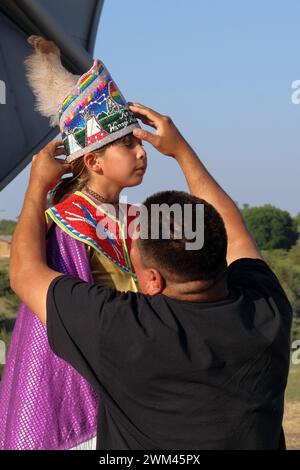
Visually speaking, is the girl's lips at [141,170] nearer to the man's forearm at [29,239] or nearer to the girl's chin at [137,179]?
the girl's chin at [137,179]

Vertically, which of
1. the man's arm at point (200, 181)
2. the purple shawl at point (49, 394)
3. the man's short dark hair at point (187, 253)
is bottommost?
the purple shawl at point (49, 394)

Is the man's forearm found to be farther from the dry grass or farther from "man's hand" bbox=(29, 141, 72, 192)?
the dry grass

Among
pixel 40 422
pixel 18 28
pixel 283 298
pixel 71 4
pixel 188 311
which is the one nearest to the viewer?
pixel 188 311

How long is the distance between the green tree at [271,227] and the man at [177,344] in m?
18.8

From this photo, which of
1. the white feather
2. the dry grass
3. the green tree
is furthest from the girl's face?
the green tree

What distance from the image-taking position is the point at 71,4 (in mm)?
6684

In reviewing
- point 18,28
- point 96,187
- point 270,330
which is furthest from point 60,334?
point 18,28

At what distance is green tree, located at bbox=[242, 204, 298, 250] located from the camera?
70.0 feet

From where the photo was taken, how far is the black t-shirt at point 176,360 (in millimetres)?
1896

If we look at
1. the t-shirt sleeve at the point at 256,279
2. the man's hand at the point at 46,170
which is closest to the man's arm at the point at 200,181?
the t-shirt sleeve at the point at 256,279

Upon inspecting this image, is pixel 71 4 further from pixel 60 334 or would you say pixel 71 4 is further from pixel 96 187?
pixel 60 334

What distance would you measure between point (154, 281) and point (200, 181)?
1.49 ft

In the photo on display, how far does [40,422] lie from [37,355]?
0.16m

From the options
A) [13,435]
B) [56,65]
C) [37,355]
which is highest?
[56,65]
